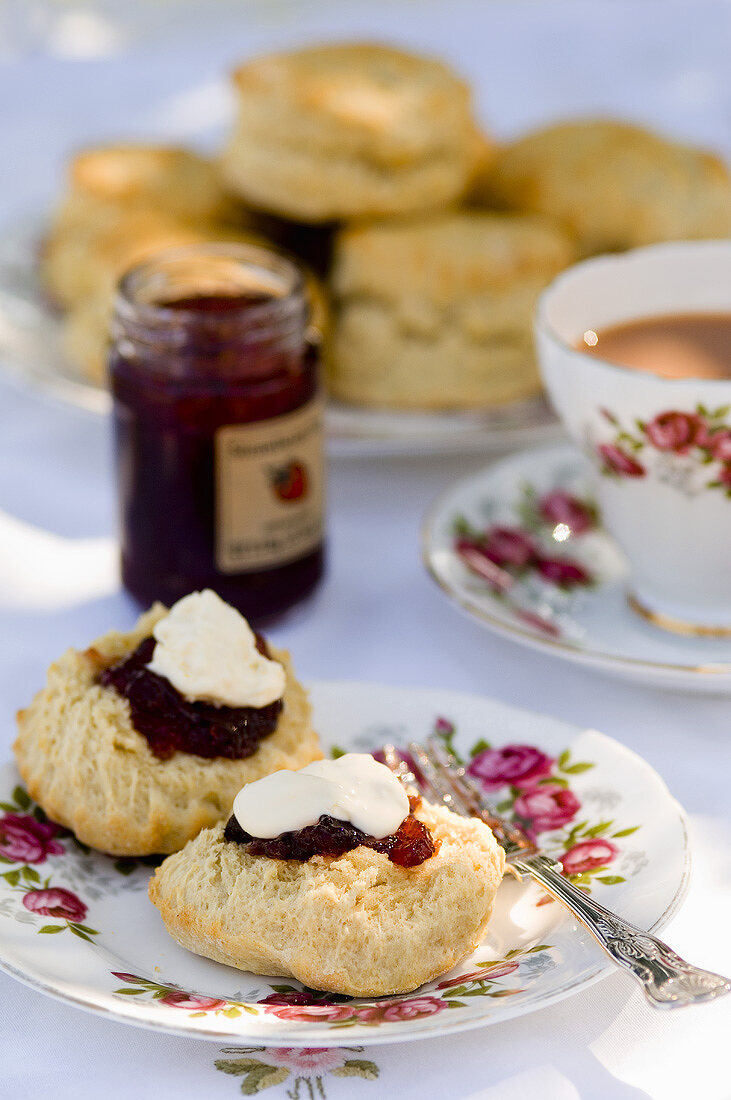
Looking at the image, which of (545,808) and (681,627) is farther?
(681,627)

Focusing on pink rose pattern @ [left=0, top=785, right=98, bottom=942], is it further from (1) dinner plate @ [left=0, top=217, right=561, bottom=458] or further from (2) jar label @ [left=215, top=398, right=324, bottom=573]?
(1) dinner plate @ [left=0, top=217, right=561, bottom=458]

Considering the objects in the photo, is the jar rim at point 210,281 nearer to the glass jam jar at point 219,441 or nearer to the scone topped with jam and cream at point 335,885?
the glass jam jar at point 219,441

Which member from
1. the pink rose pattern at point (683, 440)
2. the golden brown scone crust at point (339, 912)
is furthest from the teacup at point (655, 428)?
the golden brown scone crust at point (339, 912)

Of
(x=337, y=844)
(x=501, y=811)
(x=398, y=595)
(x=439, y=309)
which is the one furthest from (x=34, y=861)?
(x=439, y=309)

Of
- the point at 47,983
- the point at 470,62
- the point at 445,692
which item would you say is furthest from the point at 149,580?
the point at 470,62

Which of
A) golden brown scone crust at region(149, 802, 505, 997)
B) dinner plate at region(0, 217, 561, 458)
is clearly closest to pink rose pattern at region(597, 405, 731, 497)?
dinner plate at region(0, 217, 561, 458)

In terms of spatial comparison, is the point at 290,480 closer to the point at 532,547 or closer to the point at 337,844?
the point at 532,547

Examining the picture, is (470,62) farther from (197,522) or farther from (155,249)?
(197,522)
